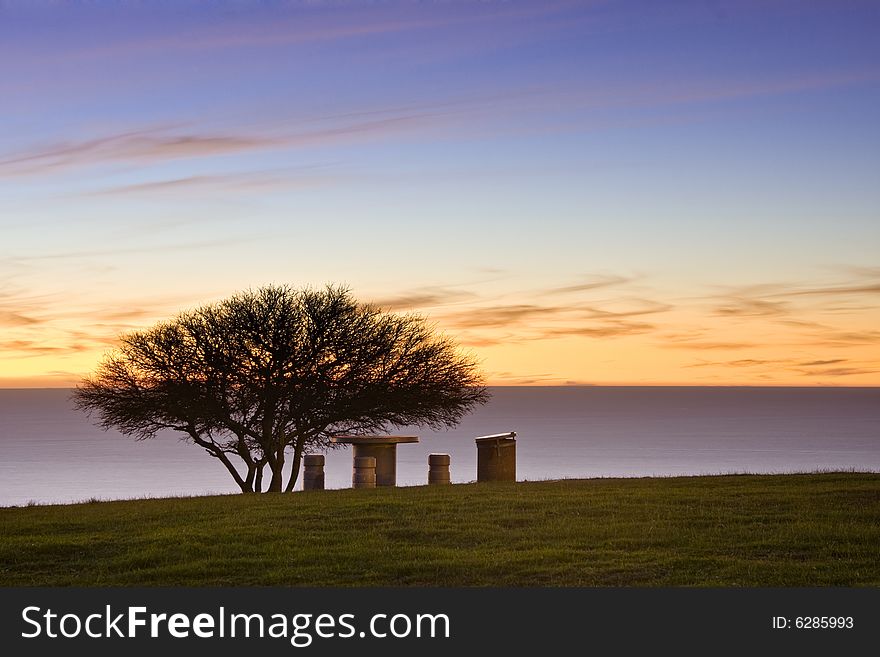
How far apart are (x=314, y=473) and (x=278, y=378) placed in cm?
1064

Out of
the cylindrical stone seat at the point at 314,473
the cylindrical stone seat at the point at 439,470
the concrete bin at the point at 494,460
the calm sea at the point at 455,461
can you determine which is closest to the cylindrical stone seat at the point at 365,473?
the cylindrical stone seat at the point at 314,473

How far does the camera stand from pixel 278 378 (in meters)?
38.1

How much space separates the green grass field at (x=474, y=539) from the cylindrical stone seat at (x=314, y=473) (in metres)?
5.94

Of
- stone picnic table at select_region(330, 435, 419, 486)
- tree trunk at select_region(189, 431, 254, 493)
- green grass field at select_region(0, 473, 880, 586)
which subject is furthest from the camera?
tree trunk at select_region(189, 431, 254, 493)

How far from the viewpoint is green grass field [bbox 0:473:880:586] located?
13.3 m

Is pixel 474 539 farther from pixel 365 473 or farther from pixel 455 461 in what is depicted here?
pixel 455 461

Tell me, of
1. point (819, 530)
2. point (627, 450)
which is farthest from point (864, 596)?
point (627, 450)

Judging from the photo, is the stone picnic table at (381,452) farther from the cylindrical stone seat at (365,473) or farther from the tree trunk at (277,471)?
the tree trunk at (277,471)

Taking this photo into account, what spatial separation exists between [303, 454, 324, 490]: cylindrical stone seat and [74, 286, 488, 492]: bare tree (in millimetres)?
9835

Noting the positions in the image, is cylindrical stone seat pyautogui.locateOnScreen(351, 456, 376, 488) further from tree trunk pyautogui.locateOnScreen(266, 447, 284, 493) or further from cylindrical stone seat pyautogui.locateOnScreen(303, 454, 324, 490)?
tree trunk pyautogui.locateOnScreen(266, 447, 284, 493)

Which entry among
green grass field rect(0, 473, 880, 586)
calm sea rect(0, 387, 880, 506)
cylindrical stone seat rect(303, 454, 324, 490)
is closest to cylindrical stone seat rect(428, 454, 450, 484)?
cylindrical stone seat rect(303, 454, 324, 490)

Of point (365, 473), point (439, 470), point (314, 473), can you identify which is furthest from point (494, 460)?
point (314, 473)

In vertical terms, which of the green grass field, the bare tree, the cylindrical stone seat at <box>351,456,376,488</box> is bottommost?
the green grass field

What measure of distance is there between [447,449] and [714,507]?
15092 centimetres
